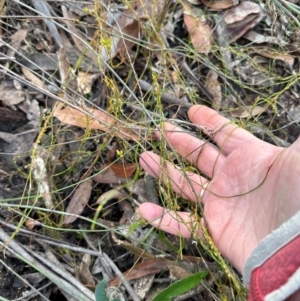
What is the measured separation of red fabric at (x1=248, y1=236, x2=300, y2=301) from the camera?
0.81 m

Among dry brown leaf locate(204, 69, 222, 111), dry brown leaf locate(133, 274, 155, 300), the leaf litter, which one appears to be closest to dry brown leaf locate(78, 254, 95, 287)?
the leaf litter

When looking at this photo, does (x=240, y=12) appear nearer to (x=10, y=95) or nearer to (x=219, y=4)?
(x=219, y=4)

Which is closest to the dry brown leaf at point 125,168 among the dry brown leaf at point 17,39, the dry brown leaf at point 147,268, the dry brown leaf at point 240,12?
the dry brown leaf at point 147,268

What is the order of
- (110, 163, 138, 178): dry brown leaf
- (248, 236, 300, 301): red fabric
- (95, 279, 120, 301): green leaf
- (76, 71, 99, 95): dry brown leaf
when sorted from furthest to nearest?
(76, 71, 99, 95): dry brown leaf < (110, 163, 138, 178): dry brown leaf < (95, 279, 120, 301): green leaf < (248, 236, 300, 301): red fabric

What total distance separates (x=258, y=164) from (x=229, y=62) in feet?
1.48

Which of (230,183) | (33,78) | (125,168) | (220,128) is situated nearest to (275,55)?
(220,128)

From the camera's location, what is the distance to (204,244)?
121 cm

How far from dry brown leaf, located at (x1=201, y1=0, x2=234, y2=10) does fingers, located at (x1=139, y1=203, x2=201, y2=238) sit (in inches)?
27.8

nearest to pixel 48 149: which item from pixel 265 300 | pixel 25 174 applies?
pixel 25 174

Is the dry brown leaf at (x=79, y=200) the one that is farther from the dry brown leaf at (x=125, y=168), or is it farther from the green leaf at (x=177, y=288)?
the green leaf at (x=177, y=288)

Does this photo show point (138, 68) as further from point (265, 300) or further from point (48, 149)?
point (265, 300)

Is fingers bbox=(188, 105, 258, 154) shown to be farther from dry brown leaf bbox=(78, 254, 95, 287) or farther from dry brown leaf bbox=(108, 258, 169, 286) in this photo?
dry brown leaf bbox=(78, 254, 95, 287)

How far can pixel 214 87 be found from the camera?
1.45m

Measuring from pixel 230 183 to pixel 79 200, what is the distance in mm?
418
